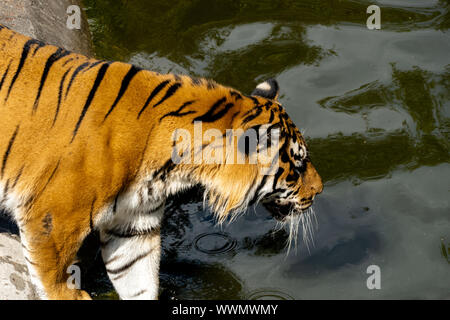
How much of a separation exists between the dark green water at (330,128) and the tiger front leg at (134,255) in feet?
1.12

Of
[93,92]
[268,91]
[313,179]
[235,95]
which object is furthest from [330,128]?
[93,92]

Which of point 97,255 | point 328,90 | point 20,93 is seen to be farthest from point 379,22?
point 20,93

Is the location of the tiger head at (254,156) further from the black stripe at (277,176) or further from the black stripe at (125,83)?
the black stripe at (125,83)

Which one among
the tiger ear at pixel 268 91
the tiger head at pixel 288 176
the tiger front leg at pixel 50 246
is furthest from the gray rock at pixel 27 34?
the tiger ear at pixel 268 91

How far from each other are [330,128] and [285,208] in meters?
1.81

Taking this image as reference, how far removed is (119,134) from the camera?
11.9 feet

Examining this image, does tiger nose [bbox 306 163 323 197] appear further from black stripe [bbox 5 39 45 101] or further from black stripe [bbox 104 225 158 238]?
black stripe [bbox 5 39 45 101]

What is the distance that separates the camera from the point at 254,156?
150 inches

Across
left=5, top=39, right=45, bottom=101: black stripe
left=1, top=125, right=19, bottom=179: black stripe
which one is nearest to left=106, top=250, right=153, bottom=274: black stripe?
left=1, top=125, right=19, bottom=179: black stripe

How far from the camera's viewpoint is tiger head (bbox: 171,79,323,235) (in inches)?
147

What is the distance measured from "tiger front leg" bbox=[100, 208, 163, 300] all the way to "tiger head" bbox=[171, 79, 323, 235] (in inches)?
17.7

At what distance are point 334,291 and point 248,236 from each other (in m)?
0.80

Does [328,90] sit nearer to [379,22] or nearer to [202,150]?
[379,22]

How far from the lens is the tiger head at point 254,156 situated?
3.74 metres
